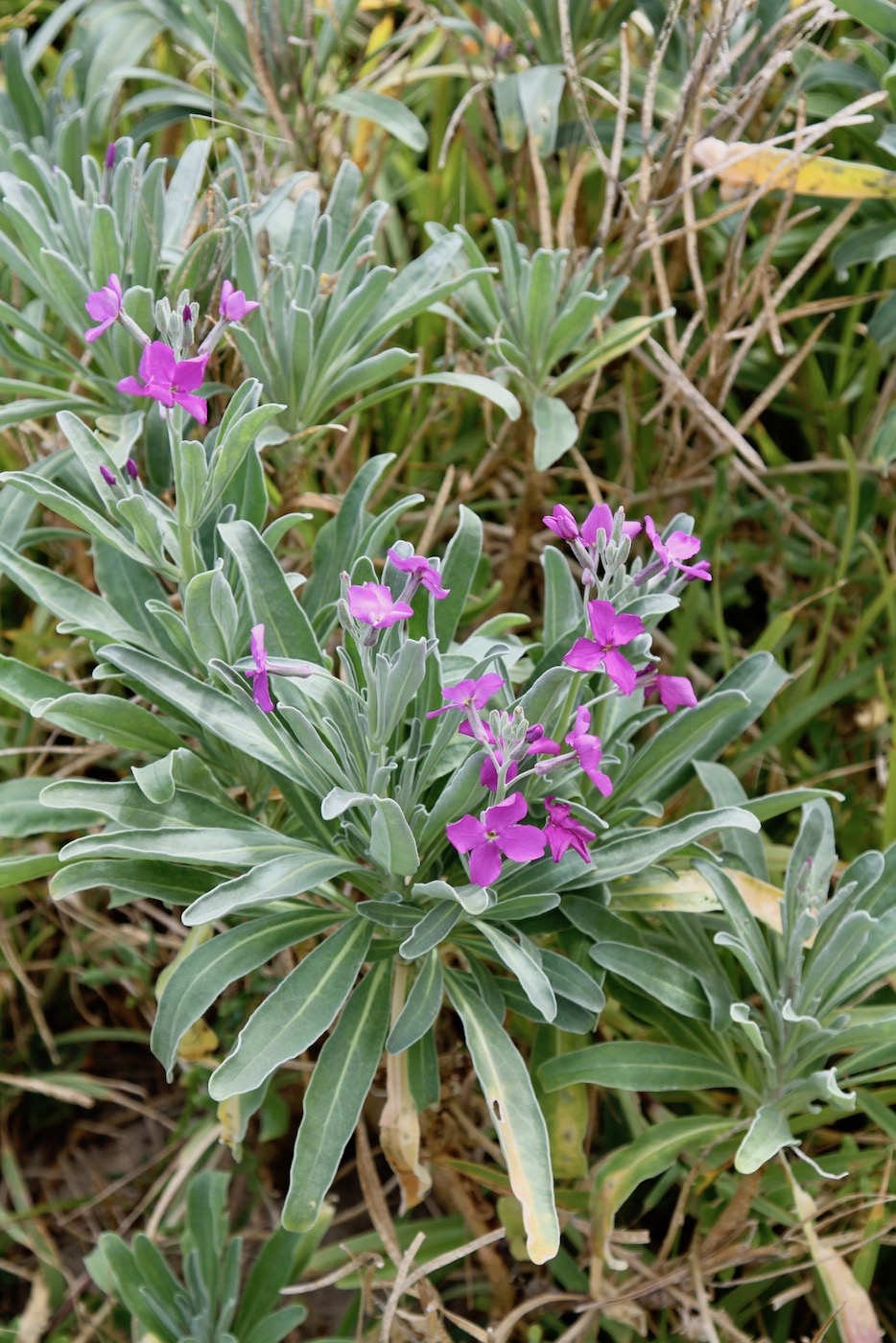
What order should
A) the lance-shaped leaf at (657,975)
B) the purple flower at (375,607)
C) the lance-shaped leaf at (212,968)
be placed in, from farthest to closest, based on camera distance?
the lance-shaped leaf at (657,975) → the lance-shaped leaf at (212,968) → the purple flower at (375,607)

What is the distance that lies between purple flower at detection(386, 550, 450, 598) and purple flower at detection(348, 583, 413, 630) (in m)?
0.02

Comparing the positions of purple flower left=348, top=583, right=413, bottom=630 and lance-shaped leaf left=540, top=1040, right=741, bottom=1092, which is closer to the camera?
purple flower left=348, top=583, right=413, bottom=630

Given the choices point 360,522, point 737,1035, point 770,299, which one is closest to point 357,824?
point 360,522

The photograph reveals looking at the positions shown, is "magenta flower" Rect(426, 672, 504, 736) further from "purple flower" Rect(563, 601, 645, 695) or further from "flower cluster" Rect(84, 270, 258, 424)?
"flower cluster" Rect(84, 270, 258, 424)

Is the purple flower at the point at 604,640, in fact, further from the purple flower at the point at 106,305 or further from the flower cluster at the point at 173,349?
the purple flower at the point at 106,305

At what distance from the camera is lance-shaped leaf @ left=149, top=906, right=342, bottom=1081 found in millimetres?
992

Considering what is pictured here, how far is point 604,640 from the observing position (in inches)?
36.4

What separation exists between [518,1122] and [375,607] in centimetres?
43

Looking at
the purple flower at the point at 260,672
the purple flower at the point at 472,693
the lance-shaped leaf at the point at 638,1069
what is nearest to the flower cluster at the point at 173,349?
the purple flower at the point at 260,672

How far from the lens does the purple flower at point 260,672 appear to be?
899 mm

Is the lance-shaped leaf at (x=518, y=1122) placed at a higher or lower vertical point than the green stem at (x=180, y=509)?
lower

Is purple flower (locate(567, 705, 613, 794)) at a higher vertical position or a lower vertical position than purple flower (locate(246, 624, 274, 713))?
lower

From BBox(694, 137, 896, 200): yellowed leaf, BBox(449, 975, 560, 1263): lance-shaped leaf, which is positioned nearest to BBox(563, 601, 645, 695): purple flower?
BBox(449, 975, 560, 1263): lance-shaped leaf

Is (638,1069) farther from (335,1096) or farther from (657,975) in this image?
(335,1096)
